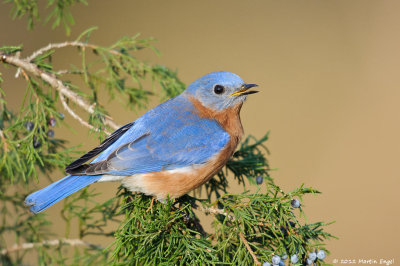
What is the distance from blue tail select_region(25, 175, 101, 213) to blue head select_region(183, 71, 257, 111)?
102cm

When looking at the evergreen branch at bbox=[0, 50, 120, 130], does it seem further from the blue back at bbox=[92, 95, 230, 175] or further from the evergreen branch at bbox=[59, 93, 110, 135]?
the blue back at bbox=[92, 95, 230, 175]

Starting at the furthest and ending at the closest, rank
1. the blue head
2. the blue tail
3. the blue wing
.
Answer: the blue head → the blue wing → the blue tail

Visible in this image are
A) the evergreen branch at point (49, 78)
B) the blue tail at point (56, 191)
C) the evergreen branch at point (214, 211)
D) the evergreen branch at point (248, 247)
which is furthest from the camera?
the evergreen branch at point (49, 78)

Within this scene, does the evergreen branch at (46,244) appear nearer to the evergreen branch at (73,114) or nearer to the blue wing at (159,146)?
the blue wing at (159,146)

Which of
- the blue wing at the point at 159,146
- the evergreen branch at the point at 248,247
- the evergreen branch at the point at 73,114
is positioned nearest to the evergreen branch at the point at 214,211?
the evergreen branch at the point at 248,247

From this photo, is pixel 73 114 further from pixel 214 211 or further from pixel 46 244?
pixel 214 211

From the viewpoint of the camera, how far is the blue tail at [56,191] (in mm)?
2467

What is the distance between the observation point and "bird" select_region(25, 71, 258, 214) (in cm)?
261

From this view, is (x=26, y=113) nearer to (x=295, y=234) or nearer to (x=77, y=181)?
(x=77, y=181)

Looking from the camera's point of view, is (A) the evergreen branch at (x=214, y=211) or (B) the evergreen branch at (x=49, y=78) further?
(B) the evergreen branch at (x=49, y=78)

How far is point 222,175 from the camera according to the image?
2994mm

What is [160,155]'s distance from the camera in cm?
279

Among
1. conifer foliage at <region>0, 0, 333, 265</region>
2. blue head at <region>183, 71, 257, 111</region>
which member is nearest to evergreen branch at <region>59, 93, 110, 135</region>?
conifer foliage at <region>0, 0, 333, 265</region>

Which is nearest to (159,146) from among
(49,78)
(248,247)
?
(49,78)
